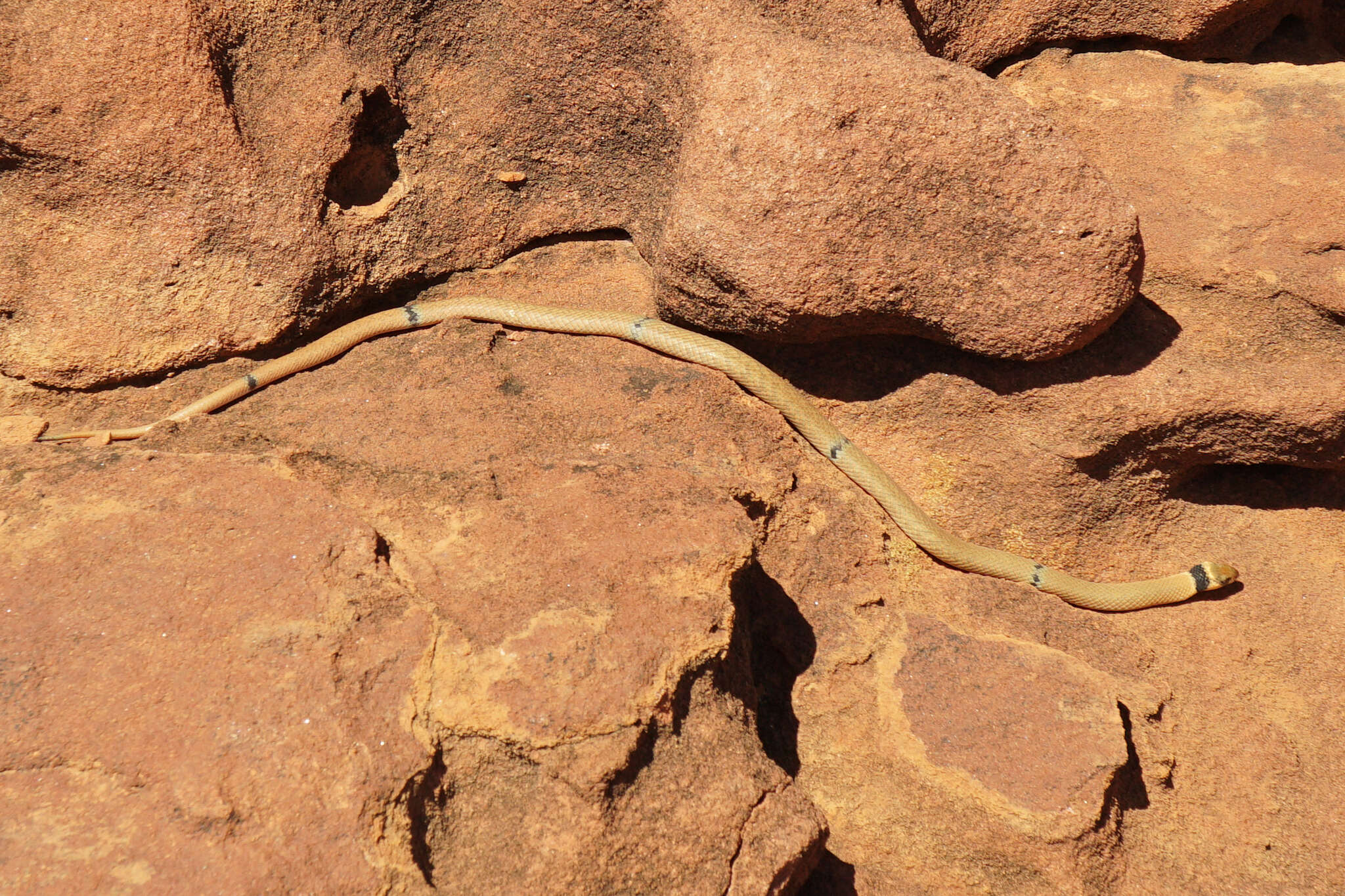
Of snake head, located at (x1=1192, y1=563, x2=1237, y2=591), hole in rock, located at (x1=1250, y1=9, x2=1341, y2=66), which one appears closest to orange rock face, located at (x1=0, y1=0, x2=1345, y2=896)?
snake head, located at (x1=1192, y1=563, x2=1237, y2=591)

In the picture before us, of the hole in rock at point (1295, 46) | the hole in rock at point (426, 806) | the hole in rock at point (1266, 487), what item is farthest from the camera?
the hole in rock at point (1295, 46)

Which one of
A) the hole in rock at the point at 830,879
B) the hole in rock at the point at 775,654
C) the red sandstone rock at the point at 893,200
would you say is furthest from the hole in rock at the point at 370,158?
the hole in rock at the point at 830,879

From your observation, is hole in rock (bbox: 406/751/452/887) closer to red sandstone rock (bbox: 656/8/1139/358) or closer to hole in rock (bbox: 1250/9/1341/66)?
red sandstone rock (bbox: 656/8/1139/358)

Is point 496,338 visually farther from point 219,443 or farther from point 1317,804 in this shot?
point 1317,804

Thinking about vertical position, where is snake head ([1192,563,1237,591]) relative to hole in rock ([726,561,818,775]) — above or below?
below

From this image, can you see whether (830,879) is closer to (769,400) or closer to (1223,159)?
(769,400)

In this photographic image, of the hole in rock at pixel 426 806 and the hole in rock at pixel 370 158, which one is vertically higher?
the hole in rock at pixel 370 158

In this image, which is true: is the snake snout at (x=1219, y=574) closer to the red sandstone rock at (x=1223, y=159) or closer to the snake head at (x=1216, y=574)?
the snake head at (x=1216, y=574)

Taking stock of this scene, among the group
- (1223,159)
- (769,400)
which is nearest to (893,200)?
(769,400)
